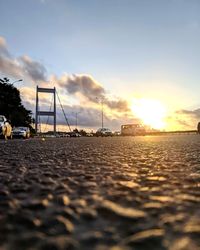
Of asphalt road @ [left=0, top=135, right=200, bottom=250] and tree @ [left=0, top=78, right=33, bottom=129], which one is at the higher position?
tree @ [left=0, top=78, right=33, bottom=129]

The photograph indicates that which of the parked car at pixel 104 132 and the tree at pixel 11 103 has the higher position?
the tree at pixel 11 103

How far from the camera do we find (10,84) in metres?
73.8

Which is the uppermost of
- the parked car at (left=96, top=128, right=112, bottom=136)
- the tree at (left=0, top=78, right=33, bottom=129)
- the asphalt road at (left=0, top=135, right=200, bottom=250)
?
the tree at (left=0, top=78, right=33, bottom=129)

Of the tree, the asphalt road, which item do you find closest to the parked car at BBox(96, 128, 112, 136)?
the tree

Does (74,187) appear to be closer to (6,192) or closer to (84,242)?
(6,192)

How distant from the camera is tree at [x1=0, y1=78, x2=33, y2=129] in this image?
70625 millimetres

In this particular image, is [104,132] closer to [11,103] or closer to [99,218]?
[11,103]

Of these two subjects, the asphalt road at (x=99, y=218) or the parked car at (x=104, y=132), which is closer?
the asphalt road at (x=99, y=218)

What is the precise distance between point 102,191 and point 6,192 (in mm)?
529

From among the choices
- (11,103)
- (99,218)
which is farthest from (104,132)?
(99,218)

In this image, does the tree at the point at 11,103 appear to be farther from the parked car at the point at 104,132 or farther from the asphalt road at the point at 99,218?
the asphalt road at the point at 99,218

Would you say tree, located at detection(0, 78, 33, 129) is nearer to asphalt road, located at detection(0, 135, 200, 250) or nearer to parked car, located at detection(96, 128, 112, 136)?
parked car, located at detection(96, 128, 112, 136)

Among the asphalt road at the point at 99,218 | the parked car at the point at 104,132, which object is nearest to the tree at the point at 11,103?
the parked car at the point at 104,132

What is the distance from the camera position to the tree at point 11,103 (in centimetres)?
7062
